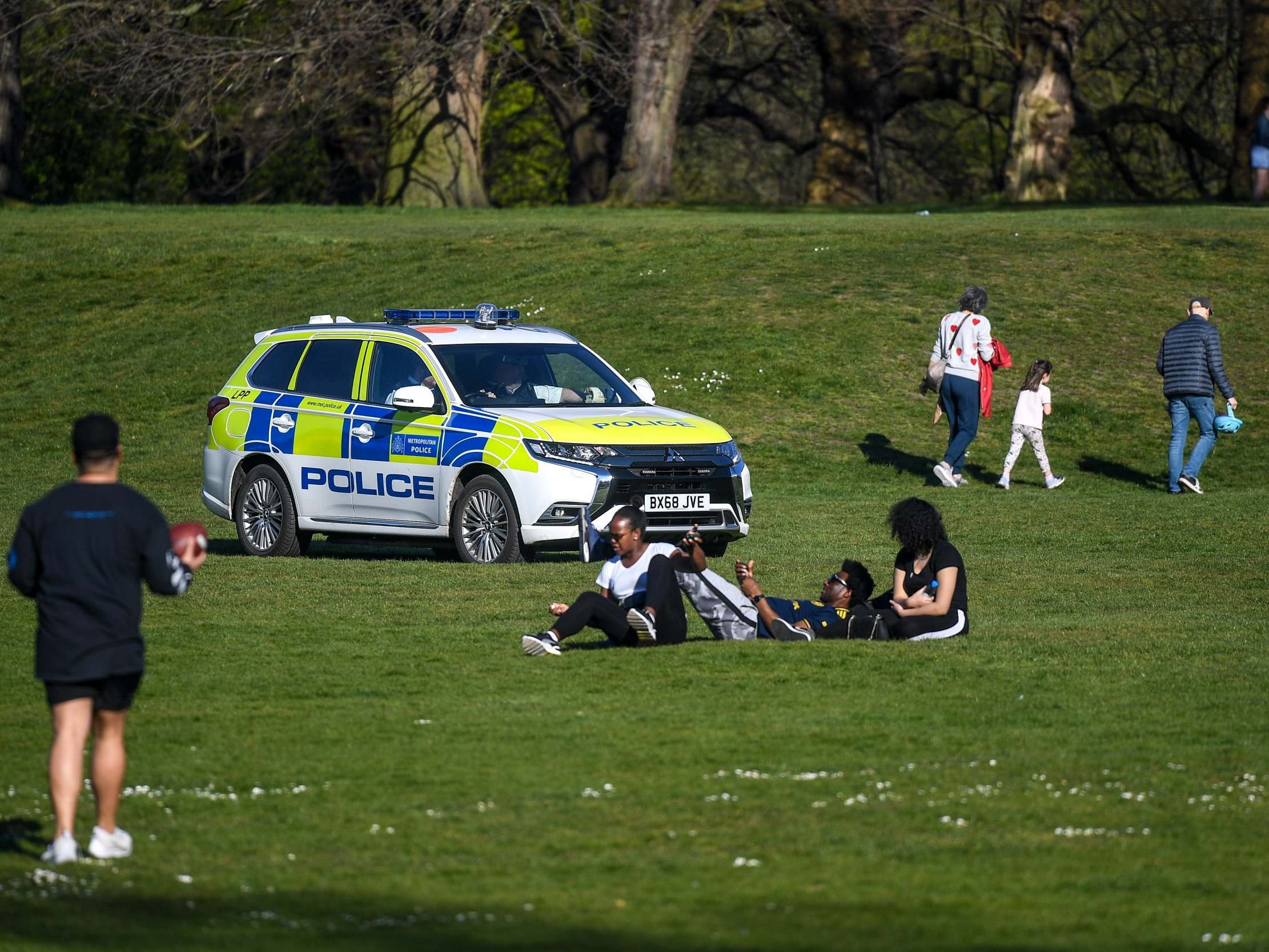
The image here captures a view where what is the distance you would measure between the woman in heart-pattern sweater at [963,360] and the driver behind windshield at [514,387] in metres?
5.95

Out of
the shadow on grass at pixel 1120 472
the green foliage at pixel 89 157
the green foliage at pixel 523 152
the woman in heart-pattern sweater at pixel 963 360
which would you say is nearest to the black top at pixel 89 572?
the woman in heart-pattern sweater at pixel 963 360

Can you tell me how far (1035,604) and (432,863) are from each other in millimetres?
7515

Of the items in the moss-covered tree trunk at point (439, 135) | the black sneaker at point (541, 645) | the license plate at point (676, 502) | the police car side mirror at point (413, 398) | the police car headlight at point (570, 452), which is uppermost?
the moss-covered tree trunk at point (439, 135)

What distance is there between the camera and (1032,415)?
21125 millimetres

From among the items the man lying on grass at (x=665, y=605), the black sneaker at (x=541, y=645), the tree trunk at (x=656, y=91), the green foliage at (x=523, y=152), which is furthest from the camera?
the green foliage at (x=523, y=152)

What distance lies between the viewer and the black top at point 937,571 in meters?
11.4

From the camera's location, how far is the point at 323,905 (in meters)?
6.16

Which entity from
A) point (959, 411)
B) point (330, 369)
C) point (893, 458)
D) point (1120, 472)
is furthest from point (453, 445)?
point (1120, 472)

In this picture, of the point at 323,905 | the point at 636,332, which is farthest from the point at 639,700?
the point at 636,332

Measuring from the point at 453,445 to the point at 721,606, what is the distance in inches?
173

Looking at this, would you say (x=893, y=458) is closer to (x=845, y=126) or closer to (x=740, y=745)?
(x=740, y=745)

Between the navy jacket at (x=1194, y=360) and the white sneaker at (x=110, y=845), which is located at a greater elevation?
the navy jacket at (x=1194, y=360)

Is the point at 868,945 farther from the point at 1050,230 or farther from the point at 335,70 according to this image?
the point at 335,70

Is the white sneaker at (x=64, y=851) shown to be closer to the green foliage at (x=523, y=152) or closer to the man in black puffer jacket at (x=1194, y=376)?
the man in black puffer jacket at (x=1194, y=376)
